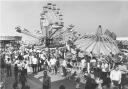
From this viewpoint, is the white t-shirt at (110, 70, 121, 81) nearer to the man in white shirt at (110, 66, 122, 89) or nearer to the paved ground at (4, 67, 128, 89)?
the man in white shirt at (110, 66, 122, 89)

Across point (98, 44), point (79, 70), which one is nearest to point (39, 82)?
point (79, 70)

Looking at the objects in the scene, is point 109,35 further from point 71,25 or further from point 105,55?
point 71,25

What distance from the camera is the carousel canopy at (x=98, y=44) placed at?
15005mm

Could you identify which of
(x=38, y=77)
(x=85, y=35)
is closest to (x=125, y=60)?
(x=85, y=35)

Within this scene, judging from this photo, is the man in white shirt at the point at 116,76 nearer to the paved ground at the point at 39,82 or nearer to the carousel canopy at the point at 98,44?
the paved ground at the point at 39,82

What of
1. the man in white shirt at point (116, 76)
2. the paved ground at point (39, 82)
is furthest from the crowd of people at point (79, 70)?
the paved ground at point (39, 82)

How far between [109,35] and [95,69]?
3925mm

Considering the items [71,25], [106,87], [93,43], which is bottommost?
[106,87]

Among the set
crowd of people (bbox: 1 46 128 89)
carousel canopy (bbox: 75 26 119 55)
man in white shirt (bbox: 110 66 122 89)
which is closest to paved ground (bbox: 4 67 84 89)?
crowd of people (bbox: 1 46 128 89)

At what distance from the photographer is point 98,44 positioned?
1520 cm

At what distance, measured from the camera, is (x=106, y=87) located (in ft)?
41.8

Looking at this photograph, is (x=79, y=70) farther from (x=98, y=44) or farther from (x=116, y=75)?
(x=98, y=44)

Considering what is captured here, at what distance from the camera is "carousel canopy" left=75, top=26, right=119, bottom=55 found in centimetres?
1500

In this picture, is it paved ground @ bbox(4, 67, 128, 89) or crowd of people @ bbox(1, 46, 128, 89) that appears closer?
crowd of people @ bbox(1, 46, 128, 89)
